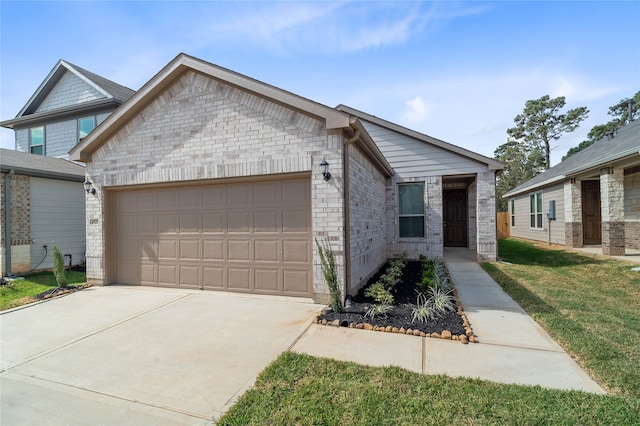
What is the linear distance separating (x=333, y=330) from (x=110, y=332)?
327cm

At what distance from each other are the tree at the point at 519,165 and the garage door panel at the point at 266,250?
3014cm

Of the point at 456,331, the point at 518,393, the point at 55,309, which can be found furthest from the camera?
the point at 55,309

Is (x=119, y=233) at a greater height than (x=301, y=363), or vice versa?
(x=119, y=233)

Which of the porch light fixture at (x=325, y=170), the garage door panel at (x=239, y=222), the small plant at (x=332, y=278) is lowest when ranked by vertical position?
the small plant at (x=332, y=278)

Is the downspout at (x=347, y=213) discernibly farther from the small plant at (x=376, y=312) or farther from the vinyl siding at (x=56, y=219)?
the vinyl siding at (x=56, y=219)

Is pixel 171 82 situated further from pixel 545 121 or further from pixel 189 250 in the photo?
pixel 545 121

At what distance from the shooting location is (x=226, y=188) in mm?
6328

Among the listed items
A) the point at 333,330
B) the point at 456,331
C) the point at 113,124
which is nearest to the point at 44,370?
the point at 333,330

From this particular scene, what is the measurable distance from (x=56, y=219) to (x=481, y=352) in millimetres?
12372

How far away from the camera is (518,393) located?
2.64 meters

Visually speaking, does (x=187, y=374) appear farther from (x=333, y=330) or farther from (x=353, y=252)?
(x=353, y=252)

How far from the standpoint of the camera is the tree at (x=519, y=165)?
29.8m

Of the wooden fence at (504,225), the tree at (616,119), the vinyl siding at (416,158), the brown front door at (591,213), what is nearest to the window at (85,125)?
the vinyl siding at (416,158)

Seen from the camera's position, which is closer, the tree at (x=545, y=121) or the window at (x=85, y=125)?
the window at (x=85, y=125)
